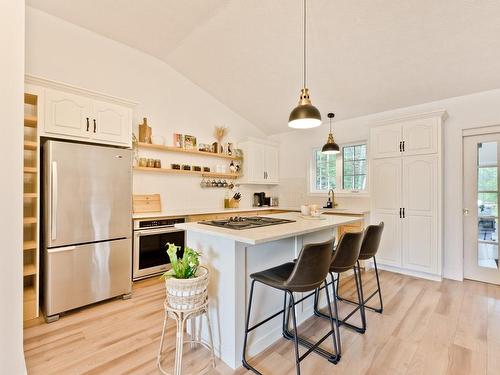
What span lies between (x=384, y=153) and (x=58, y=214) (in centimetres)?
417

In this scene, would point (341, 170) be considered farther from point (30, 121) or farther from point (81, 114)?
point (30, 121)

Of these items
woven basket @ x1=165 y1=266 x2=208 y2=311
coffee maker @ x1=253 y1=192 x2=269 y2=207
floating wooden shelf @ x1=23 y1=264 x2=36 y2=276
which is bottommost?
floating wooden shelf @ x1=23 y1=264 x2=36 y2=276

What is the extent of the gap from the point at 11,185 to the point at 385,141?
4.21 metres

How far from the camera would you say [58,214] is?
2355 mm

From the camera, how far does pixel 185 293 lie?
161 centimetres

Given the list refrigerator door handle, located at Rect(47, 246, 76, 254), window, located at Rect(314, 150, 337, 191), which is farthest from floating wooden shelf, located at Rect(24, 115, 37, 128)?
window, located at Rect(314, 150, 337, 191)

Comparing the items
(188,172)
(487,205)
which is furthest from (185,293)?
(487,205)

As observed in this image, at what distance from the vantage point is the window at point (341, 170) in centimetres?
444

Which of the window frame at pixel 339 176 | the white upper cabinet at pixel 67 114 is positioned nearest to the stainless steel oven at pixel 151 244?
the white upper cabinet at pixel 67 114

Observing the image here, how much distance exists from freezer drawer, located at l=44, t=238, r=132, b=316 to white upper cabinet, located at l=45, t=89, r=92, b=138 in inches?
45.3

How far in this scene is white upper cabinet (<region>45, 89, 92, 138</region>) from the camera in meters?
2.41

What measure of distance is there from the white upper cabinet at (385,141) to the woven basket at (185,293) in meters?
3.36

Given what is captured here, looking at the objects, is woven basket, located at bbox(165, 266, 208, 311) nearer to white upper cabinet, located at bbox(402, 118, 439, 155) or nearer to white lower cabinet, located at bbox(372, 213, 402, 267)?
white lower cabinet, located at bbox(372, 213, 402, 267)

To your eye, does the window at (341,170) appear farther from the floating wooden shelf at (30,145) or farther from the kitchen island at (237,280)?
the floating wooden shelf at (30,145)
